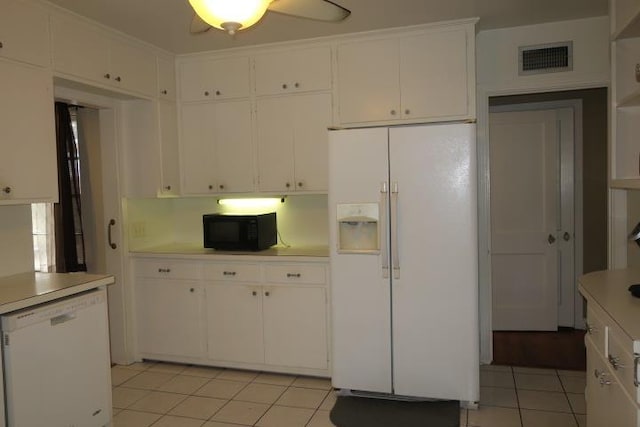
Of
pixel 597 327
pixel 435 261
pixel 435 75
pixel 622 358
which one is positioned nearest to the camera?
pixel 622 358

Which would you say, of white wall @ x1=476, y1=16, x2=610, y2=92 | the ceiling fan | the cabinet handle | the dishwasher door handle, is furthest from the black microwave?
the ceiling fan

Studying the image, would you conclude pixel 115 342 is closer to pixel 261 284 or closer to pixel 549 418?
pixel 261 284

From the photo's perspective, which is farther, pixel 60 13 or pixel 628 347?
pixel 60 13

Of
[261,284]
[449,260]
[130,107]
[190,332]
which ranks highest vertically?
[130,107]

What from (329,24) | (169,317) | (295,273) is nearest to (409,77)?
(329,24)

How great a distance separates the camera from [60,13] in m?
3.00

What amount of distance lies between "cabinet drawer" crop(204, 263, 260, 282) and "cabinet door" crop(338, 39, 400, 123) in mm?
1297

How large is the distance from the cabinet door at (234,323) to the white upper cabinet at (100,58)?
1.63 m

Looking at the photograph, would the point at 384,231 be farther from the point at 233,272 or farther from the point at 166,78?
the point at 166,78

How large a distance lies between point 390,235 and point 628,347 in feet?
5.37

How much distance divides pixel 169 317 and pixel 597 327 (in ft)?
9.91

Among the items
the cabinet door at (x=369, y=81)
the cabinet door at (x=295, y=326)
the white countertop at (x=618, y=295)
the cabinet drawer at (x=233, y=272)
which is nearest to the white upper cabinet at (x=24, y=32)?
the cabinet drawer at (x=233, y=272)

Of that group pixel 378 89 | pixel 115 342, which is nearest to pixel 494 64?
pixel 378 89

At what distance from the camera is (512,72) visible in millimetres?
3607
